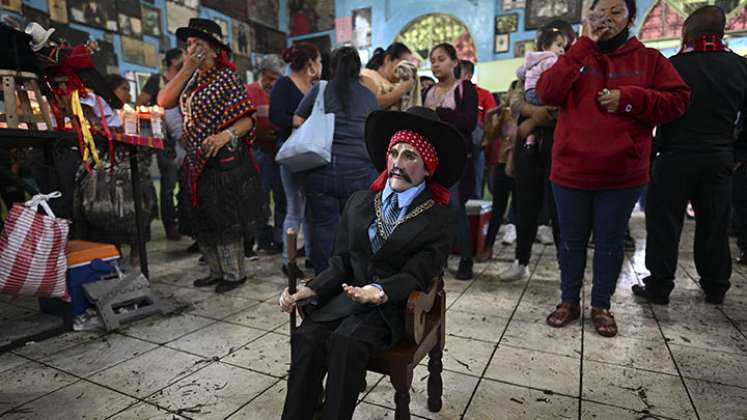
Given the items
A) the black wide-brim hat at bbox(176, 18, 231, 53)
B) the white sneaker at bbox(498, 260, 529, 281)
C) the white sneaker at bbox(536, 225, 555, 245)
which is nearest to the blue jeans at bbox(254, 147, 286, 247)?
the black wide-brim hat at bbox(176, 18, 231, 53)

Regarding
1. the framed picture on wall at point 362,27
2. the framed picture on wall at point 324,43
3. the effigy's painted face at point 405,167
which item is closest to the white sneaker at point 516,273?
the effigy's painted face at point 405,167

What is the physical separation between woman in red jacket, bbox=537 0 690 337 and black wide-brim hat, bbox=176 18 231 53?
2.18m

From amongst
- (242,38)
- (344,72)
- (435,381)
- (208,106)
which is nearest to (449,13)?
(242,38)

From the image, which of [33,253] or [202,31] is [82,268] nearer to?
[33,253]

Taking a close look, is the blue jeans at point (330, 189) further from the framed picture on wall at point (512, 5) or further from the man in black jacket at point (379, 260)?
the framed picture on wall at point (512, 5)

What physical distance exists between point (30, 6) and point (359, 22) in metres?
5.92

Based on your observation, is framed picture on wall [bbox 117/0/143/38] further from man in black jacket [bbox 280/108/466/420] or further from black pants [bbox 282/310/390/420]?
black pants [bbox 282/310/390/420]

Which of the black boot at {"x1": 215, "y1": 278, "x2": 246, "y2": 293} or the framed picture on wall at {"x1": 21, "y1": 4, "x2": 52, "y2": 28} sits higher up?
the framed picture on wall at {"x1": 21, "y1": 4, "x2": 52, "y2": 28}

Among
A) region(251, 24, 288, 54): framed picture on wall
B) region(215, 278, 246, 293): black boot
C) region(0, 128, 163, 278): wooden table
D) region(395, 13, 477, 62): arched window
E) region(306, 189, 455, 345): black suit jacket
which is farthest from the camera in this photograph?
region(251, 24, 288, 54): framed picture on wall

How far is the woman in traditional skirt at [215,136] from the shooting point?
3.03 metres

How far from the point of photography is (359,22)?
9.45 m

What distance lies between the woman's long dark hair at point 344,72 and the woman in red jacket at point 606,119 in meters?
1.22

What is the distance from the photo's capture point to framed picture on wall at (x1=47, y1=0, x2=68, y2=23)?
18.3 feet

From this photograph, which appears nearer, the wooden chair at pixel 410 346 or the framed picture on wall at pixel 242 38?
the wooden chair at pixel 410 346
